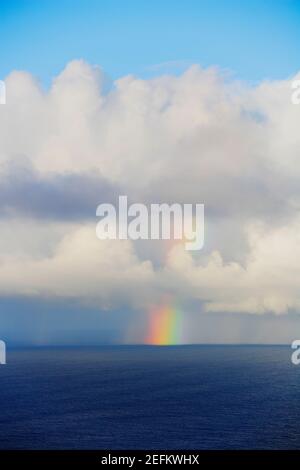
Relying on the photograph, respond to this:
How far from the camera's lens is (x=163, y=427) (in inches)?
3652

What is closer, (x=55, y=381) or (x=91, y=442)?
(x=91, y=442)

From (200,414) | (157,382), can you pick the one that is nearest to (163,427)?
(200,414)

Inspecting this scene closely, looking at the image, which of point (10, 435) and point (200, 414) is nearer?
point (10, 435)

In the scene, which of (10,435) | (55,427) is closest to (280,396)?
(55,427)
